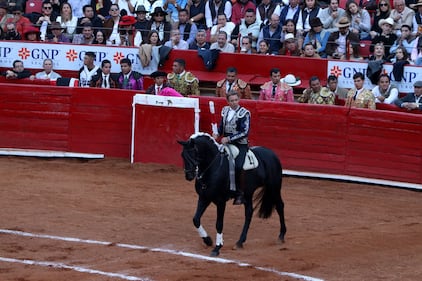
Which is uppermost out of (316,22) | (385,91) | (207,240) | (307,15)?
(307,15)

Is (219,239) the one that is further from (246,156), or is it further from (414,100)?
(414,100)

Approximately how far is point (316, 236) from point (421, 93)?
449 cm

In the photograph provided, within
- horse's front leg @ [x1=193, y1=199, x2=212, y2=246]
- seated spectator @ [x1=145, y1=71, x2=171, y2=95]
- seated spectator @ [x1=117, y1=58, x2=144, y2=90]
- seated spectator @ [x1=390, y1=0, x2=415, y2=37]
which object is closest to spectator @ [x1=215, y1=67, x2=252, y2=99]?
seated spectator @ [x1=145, y1=71, x2=171, y2=95]

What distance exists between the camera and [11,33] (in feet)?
64.7

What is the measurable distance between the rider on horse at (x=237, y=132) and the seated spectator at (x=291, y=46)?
6.54m

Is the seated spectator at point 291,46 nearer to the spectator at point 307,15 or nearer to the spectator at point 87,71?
the spectator at point 307,15

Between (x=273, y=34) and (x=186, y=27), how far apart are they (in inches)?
72.9

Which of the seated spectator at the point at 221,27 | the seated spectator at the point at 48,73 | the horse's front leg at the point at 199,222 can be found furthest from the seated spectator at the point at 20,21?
the horse's front leg at the point at 199,222

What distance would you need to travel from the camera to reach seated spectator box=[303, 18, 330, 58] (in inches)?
706

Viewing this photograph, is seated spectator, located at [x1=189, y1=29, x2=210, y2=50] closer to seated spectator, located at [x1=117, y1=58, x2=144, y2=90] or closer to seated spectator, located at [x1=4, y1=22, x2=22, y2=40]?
seated spectator, located at [x1=117, y1=58, x2=144, y2=90]

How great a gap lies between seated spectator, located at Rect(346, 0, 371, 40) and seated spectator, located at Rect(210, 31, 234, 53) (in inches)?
88.7

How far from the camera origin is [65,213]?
13.3m

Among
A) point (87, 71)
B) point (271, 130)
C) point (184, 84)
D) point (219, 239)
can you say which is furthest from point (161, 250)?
point (87, 71)

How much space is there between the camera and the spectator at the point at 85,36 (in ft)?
63.4
